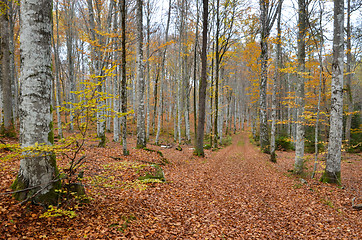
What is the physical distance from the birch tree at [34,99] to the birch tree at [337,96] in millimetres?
9472

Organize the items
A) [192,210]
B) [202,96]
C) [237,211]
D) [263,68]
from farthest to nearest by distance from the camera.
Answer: [263,68] → [202,96] → [237,211] → [192,210]

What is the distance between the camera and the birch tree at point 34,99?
3.16 metres

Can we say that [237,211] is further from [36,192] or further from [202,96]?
[202,96]

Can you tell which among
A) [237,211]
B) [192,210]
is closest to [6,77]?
[192,210]

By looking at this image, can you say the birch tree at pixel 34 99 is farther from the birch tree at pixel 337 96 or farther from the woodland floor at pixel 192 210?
the birch tree at pixel 337 96

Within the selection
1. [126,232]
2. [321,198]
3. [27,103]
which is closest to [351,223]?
[321,198]

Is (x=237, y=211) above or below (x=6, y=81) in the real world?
below

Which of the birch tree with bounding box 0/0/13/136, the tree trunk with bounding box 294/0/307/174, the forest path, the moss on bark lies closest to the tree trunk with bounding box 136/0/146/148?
the forest path

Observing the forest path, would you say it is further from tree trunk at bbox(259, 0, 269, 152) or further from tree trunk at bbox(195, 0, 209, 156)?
tree trunk at bbox(259, 0, 269, 152)

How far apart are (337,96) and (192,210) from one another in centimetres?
722

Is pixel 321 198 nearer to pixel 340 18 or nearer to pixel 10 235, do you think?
pixel 340 18

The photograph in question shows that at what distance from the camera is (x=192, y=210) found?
5191 millimetres

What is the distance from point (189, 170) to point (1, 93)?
10.0 meters

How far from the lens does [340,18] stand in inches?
283
